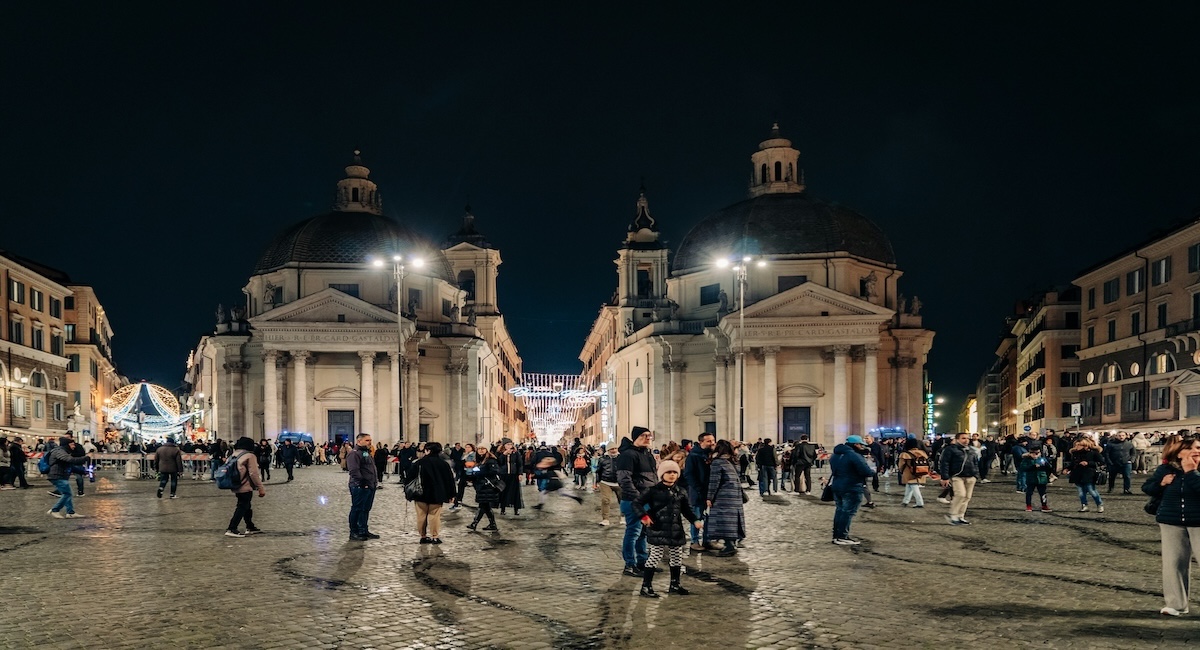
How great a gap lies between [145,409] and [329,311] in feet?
60.4

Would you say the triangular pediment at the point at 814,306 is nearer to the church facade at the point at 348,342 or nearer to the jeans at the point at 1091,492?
the church facade at the point at 348,342

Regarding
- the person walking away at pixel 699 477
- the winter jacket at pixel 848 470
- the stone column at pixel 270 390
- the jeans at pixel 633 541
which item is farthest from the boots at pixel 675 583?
the stone column at pixel 270 390

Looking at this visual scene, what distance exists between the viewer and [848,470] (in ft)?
51.2

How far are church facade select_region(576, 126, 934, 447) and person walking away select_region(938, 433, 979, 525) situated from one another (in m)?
36.4

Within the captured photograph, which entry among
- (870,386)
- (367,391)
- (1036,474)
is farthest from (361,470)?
(367,391)

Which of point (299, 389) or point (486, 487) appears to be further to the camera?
point (299, 389)

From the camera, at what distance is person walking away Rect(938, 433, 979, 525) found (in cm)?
1942

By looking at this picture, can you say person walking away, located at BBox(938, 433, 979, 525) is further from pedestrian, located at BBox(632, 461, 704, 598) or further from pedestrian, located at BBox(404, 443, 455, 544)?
pedestrian, located at BBox(632, 461, 704, 598)

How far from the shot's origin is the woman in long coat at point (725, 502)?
1466cm

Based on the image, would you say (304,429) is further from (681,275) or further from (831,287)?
(831,287)

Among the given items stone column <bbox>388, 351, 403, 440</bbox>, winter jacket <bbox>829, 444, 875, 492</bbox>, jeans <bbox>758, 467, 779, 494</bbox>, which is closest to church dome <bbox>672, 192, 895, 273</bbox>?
stone column <bbox>388, 351, 403, 440</bbox>

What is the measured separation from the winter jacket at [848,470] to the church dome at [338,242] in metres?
58.0

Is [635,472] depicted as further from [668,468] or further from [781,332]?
[781,332]

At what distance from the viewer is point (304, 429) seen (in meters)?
65.2
